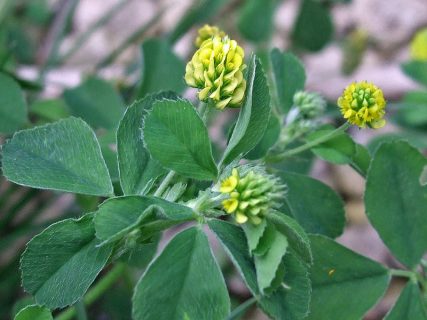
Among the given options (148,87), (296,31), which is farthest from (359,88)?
(296,31)

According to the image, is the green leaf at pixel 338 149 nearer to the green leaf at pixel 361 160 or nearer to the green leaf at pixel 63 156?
the green leaf at pixel 361 160

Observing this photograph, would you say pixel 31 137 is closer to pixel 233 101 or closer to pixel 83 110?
pixel 233 101

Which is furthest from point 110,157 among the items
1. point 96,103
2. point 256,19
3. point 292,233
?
point 256,19

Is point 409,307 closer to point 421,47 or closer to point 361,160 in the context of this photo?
point 361,160

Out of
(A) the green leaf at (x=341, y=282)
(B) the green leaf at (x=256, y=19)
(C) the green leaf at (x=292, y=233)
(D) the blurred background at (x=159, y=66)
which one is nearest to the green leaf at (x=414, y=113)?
(D) the blurred background at (x=159, y=66)

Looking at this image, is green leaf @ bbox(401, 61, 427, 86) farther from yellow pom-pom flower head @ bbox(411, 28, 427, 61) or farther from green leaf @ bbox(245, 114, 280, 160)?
green leaf @ bbox(245, 114, 280, 160)
